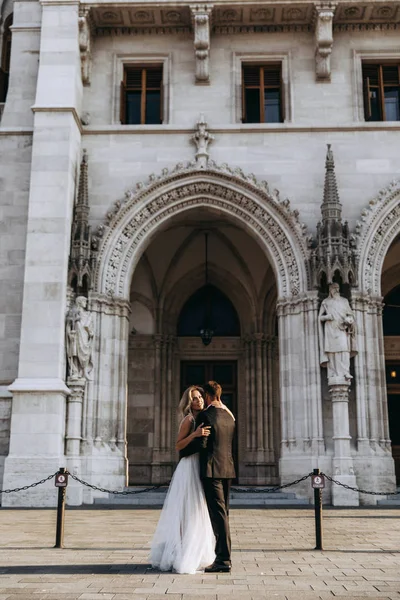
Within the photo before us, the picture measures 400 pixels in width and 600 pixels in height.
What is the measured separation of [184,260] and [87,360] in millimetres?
7923

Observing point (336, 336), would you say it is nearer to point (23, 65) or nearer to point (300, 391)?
point (300, 391)

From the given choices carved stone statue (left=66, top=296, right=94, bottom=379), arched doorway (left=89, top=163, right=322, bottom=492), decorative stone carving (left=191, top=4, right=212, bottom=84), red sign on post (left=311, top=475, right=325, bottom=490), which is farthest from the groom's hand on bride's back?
decorative stone carving (left=191, top=4, right=212, bottom=84)

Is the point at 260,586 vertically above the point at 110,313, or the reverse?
the point at 110,313

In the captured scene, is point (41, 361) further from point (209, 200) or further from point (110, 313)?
point (209, 200)

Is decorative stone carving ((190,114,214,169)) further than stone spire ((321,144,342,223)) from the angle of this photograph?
Yes

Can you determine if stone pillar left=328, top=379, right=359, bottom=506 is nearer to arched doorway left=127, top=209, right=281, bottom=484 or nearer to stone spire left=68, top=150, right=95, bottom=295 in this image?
stone spire left=68, top=150, right=95, bottom=295

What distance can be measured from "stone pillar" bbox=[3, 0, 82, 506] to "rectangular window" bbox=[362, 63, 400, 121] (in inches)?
299

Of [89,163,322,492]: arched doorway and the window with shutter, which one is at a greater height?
the window with shutter

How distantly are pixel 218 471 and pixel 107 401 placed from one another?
1005cm

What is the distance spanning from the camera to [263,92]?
19.1m

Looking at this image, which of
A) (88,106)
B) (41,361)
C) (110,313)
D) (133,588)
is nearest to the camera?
(133,588)

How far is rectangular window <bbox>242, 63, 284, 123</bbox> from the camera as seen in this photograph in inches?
752

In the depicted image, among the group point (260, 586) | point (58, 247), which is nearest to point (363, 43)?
point (58, 247)

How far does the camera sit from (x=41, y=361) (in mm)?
15922
